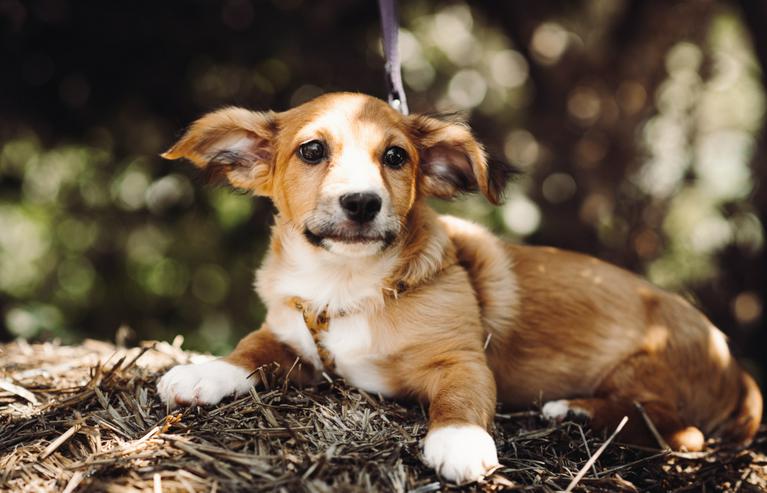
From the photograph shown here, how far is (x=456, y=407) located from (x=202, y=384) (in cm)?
102

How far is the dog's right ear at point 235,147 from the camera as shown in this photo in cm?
314

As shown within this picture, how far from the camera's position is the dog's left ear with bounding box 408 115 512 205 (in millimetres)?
3131

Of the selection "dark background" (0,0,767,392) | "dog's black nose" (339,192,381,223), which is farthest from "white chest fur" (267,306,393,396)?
"dark background" (0,0,767,392)

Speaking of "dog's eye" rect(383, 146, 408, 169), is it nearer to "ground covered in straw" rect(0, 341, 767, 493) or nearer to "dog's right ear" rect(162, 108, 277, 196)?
"dog's right ear" rect(162, 108, 277, 196)

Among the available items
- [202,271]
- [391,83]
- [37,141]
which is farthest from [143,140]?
[391,83]

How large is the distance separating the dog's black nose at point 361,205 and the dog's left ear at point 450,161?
66 centimetres

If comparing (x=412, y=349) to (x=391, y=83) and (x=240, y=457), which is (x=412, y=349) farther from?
(x=391, y=83)

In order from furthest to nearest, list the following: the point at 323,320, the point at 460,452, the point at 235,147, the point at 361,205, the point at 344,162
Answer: the point at 235,147
the point at 323,320
the point at 344,162
the point at 361,205
the point at 460,452

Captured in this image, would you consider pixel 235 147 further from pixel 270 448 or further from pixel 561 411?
pixel 561 411

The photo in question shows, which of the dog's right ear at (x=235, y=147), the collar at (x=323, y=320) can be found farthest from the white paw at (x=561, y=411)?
the dog's right ear at (x=235, y=147)

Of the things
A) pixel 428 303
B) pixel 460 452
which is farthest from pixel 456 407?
pixel 428 303

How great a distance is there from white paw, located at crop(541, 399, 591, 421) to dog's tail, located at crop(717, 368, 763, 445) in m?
1.03

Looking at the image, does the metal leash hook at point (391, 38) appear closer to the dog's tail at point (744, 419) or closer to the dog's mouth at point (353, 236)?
the dog's mouth at point (353, 236)

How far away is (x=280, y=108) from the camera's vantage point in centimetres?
570
